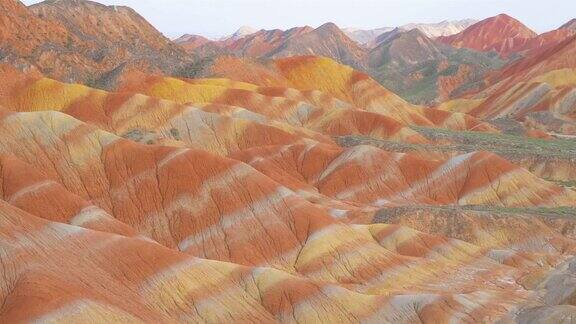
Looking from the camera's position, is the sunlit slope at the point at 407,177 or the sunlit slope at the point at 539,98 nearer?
the sunlit slope at the point at 407,177

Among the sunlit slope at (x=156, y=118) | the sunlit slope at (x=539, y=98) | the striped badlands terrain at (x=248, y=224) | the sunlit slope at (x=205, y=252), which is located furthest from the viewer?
the sunlit slope at (x=539, y=98)

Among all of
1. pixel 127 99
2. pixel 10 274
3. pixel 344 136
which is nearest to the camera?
pixel 10 274

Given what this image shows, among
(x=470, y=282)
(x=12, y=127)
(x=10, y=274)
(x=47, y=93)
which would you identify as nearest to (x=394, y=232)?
(x=470, y=282)

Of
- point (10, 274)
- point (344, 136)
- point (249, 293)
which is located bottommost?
point (344, 136)

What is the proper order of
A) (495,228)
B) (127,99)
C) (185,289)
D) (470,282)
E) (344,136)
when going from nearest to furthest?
(185,289), (470,282), (495,228), (127,99), (344,136)

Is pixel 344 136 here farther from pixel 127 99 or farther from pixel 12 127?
pixel 12 127

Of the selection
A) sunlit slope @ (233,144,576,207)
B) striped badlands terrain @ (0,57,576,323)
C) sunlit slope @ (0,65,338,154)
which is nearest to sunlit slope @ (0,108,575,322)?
striped badlands terrain @ (0,57,576,323)

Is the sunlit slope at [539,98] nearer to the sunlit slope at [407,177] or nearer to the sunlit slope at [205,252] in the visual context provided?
the sunlit slope at [407,177]

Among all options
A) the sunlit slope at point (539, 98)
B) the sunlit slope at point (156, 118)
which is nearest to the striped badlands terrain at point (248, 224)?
the sunlit slope at point (156, 118)
